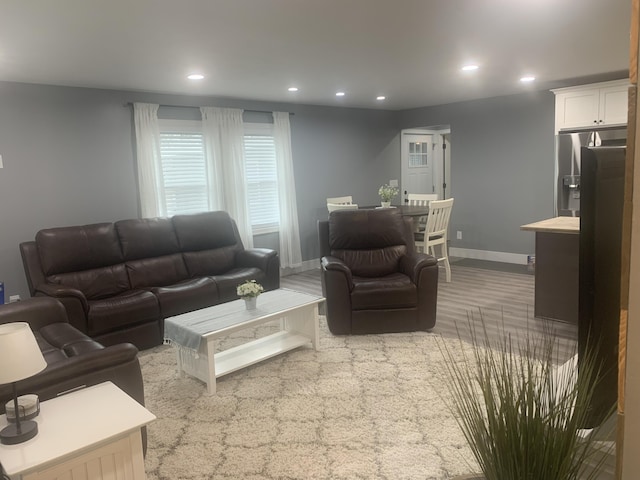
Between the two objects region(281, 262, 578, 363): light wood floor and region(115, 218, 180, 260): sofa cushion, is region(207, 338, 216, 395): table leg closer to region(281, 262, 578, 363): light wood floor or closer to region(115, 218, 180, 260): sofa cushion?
region(281, 262, 578, 363): light wood floor

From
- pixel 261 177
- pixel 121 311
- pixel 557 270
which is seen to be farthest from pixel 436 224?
pixel 121 311

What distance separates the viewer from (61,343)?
2.91 meters

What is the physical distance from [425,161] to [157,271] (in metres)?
5.63

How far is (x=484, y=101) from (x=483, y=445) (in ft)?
22.2

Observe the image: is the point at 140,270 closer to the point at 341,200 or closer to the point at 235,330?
the point at 235,330

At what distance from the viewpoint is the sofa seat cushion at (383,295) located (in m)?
4.23

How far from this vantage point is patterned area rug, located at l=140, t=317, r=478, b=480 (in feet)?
8.13

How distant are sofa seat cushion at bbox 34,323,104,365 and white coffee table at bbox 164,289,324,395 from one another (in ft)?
2.16

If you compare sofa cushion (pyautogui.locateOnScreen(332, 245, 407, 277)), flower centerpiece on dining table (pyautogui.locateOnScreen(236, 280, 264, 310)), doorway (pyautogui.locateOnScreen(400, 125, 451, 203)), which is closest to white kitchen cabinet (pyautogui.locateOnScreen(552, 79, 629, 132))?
doorway (pyautogui.locateOnScreen(400, 125, 451, 203))

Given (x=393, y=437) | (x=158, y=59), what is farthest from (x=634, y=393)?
(x=158, y=59)

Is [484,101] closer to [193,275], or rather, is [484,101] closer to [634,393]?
[193,275]

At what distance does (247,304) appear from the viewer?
3.72 meters

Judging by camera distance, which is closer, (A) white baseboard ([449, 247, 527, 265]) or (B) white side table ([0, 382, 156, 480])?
(B) white side table ([0, 382, 156, 480])

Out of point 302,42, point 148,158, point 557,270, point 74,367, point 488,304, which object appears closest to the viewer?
point 74,367
